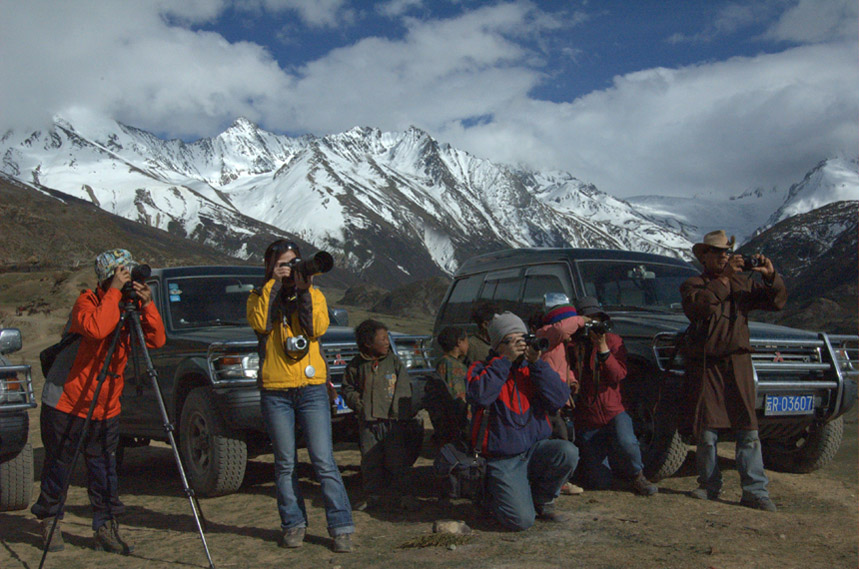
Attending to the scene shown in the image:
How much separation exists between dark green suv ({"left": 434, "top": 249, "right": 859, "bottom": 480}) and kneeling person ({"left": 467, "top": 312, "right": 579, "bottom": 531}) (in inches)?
52.6

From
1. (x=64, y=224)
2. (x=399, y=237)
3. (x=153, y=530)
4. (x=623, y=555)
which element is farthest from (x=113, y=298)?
(x=399, y=237)

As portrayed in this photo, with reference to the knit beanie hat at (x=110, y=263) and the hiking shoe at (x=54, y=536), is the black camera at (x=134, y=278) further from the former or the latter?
the hiking shoe at (x=54, y=536)

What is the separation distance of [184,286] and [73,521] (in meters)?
2.22

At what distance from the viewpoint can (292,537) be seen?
15.8 feet

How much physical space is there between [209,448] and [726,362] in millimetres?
3684

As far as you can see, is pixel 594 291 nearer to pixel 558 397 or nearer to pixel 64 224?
pixel 558 397

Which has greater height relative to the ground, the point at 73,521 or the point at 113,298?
the point at 113,298

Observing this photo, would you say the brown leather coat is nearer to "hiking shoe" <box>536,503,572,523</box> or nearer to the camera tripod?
"hiking shoe" <box>536,503,572,523</box>

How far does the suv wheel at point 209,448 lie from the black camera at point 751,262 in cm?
368

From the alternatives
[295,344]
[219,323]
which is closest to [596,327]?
[295,344]

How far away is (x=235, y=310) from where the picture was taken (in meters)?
7.20

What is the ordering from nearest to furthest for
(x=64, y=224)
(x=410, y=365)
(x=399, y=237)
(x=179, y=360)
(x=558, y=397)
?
(x=558, y=397), (x=179, y=360), (x=410, y=365), (x=64, y=224), (x=399, y=237)

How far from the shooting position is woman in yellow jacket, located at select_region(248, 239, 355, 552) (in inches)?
186

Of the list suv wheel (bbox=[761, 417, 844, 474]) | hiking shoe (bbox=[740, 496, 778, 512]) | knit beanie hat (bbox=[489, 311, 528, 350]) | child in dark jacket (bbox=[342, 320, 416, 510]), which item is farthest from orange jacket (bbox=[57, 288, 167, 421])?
suv wheel (bbox=[761, 417, 844, 474])
